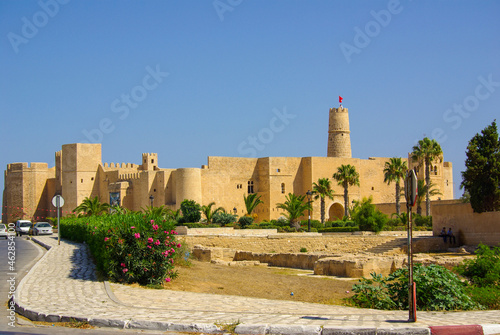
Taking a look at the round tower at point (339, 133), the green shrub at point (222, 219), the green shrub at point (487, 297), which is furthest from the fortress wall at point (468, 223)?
the round tower at point (339, 133)

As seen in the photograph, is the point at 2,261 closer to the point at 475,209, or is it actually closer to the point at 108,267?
the point at 108,267

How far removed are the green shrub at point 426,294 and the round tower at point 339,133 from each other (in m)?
43.9

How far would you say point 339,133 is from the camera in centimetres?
5272

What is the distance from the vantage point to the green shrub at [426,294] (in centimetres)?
812

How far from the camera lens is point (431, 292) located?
831 centimetres

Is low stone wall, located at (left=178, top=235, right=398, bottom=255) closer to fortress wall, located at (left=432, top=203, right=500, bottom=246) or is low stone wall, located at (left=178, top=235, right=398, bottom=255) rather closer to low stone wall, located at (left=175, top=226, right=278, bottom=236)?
low stone wall, located at (left=175, top=226, right=278, bottom=236)

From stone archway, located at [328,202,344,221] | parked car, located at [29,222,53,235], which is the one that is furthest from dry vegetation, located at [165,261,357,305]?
stone archway, located at [328,202,344,221]

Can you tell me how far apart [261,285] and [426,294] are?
5.45m

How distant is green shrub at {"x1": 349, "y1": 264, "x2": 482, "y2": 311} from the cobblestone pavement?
41cm

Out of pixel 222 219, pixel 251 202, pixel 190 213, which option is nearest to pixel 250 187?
pixel 251 202

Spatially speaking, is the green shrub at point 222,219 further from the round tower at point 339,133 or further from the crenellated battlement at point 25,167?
the crenellated battlement at point 25,167

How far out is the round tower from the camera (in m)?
52.5

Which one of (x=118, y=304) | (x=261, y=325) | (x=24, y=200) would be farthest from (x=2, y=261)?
(x=24, y=200)

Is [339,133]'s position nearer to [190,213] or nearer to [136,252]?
[190,213]
